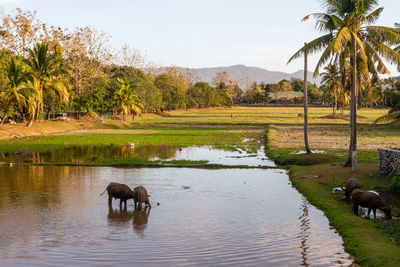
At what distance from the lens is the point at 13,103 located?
158 feet

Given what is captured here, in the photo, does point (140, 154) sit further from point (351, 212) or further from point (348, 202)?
point (351, 212)

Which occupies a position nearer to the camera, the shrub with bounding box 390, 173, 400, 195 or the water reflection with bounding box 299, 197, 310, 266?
the water reflection with bounding box 299, 197, 310, 266

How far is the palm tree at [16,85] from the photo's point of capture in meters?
45.6

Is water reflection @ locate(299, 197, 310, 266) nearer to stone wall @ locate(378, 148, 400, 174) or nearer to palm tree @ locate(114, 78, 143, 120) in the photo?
stone wall @ locate(378, 148, 400, 174)

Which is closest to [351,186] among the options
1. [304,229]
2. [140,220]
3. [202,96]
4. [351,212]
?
[351,212]

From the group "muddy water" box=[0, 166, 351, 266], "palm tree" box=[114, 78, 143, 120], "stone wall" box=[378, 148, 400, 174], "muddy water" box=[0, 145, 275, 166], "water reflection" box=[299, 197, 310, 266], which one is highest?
"palm tree" box=[114, 78, 143, 120]

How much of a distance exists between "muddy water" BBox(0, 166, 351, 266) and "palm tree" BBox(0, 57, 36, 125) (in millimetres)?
26175

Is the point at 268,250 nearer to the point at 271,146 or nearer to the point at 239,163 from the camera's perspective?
the point at 239,163

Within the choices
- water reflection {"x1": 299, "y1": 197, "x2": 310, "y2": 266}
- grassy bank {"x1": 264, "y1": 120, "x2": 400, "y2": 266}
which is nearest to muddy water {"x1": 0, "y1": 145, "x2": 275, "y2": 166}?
grassy bank {"x1": 264, "y1": 120, "x2": 400, "y2": 266}

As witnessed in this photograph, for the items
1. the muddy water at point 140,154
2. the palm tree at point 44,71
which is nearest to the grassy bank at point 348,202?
the muddy water at point 140,154

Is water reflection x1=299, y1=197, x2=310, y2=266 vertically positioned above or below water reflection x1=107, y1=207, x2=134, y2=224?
below

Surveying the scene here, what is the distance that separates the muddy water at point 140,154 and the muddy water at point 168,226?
812 cm

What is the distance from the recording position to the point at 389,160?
20250mm

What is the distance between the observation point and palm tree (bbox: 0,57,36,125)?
4556 cm
